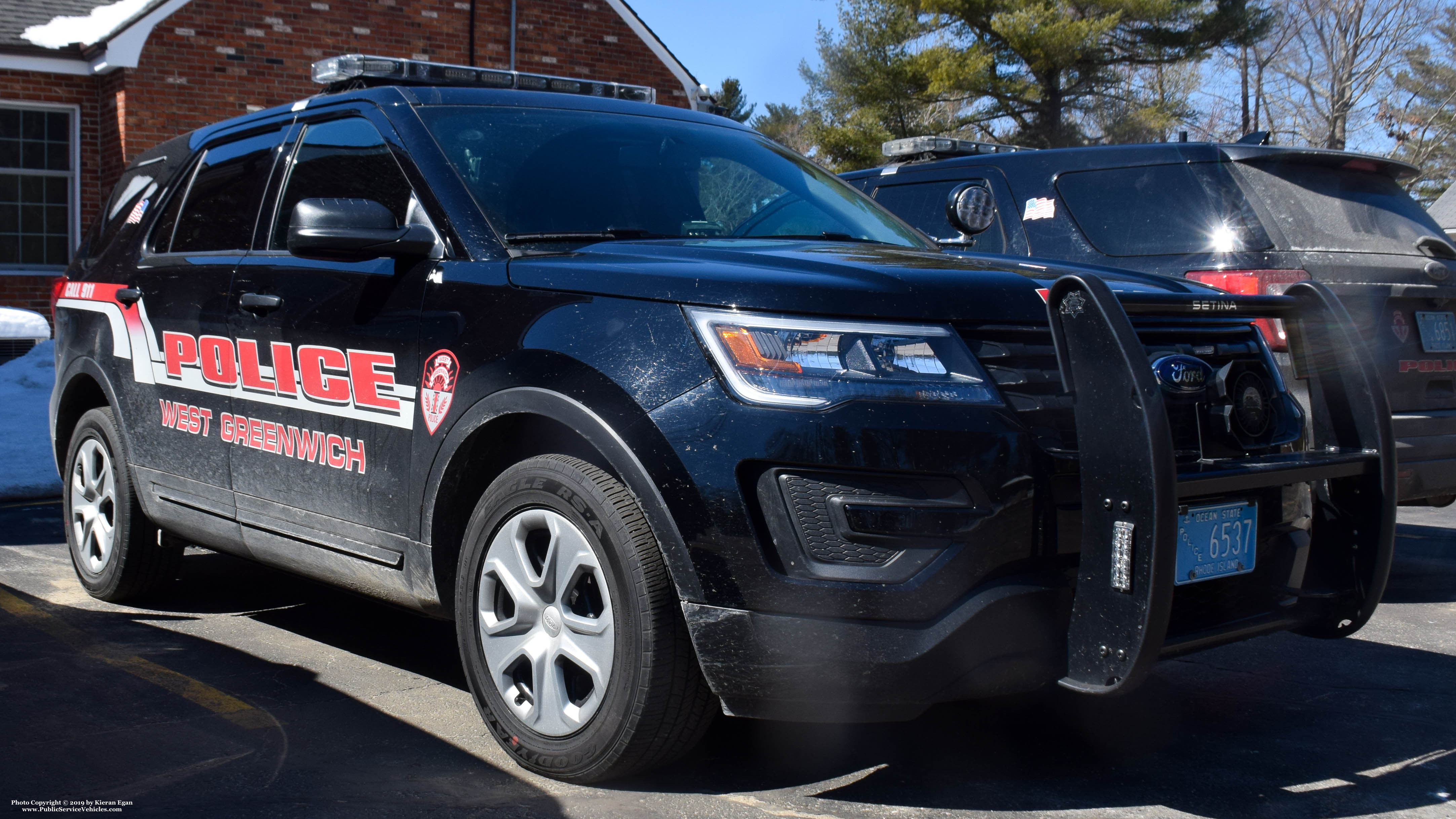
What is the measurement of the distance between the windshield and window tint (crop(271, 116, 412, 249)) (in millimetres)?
188

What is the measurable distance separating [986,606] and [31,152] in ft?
52.0

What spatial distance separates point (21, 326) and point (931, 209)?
539 centimetres

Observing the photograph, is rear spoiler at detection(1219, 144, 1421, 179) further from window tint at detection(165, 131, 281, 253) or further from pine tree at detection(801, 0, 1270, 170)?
pine tree at detection(801, 0, 1270, 170)

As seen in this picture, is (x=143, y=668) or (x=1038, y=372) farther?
(x=143, y=668)

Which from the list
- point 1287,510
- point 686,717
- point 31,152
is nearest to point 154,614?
point 686,717

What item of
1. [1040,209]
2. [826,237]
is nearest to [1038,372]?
[826,237]

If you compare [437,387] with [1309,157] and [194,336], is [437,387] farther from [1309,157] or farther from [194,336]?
[1309,157]

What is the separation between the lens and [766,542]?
289cm

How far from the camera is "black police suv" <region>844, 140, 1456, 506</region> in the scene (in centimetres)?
537

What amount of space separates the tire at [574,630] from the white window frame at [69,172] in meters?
14.2

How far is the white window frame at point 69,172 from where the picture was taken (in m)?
15.5

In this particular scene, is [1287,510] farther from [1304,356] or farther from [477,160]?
[477,160]

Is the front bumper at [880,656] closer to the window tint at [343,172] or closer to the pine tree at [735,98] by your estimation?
the window tint at [343,172]

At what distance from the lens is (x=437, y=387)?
11.7 ft
